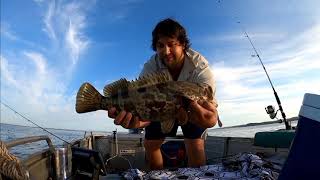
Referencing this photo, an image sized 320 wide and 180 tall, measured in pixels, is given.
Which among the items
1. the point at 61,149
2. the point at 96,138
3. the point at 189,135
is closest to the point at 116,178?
the point at 61,149

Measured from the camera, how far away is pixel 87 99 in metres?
4.57

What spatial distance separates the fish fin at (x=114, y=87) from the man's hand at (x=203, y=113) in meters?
0.85

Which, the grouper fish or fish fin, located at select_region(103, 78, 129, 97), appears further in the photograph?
fish fin, located at select_region(103, 78, 129, 97)

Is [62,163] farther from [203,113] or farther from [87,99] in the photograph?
[203,113]

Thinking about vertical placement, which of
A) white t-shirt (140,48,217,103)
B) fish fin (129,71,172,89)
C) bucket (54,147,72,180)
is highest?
white t-shirt (140,48,217,103)

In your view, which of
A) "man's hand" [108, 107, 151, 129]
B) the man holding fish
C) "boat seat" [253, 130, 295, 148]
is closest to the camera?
Result: "man's hand" [108, 107, 151, 129]

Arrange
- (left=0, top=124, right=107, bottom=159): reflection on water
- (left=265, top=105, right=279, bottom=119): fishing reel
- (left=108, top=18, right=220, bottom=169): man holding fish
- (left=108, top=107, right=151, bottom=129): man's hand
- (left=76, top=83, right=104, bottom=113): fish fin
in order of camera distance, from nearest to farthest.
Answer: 1. (left=76, top=83, right=104, bottom=113): fish fin
2. (left=108, top=107, right=151, bottom=129): man's hand
3. (left=108, top=18, right=220, bottom=169): man holding fish
4. (left=265, top=105, right=279, bottom=119): fishing reel
5. (left=0, top=124, right=107, bottom=159): reflection on water

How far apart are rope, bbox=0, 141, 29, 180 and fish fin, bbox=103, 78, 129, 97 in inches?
65.8

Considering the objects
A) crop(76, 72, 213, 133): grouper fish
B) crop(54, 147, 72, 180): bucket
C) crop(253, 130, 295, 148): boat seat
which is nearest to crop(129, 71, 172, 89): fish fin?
crop(76, 72, 213, 133): grouper fish

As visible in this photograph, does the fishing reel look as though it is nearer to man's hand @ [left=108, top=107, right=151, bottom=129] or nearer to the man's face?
the man's face

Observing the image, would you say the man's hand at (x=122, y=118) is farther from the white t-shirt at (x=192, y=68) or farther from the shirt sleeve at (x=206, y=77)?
the shirt sleeve at (x=206, y=77)

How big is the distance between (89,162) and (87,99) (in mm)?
1401

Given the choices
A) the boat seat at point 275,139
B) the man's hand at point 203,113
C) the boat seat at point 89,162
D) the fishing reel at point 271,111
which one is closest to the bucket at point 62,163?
the boat seat at point 89,162

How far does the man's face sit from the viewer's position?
5.88 m
